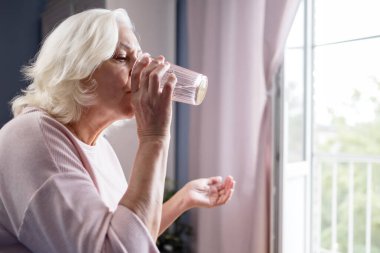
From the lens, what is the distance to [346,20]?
2959 millimetres

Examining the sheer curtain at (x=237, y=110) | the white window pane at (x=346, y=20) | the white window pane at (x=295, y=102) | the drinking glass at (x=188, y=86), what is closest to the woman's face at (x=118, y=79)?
the drinking glass at (x=188, y=86)

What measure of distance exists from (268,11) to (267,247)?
1.29 meters

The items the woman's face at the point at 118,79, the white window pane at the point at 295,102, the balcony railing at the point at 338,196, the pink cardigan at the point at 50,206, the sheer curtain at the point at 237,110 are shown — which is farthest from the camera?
the balcony railing at the point at 338,196

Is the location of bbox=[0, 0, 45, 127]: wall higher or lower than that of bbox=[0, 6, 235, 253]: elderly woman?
higher

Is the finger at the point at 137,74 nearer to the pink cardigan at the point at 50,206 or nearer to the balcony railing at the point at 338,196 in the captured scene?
the pink cardigan at the point at 50,206

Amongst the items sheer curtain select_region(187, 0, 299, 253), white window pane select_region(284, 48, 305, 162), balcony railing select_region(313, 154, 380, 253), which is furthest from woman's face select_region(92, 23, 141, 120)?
balcony railing select_region(313, 154, 380, 253)

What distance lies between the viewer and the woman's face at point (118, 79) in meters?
0.83

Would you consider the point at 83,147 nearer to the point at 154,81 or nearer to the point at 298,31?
the point at 154,81

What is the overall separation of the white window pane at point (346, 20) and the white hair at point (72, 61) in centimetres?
232

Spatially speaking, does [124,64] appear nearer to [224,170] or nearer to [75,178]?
[75,178]

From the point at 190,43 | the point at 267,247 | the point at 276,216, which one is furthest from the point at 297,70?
the point at 267,247

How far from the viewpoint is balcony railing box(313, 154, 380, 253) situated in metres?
2.98

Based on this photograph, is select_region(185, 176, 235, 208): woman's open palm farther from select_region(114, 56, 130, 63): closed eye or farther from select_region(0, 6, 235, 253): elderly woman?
select_region(114, 56, 130, 63): closed eye

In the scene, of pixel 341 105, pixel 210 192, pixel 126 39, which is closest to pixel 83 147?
pixel 126 39
